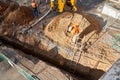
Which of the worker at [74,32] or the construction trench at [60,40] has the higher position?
Result: the worker at [74,32]

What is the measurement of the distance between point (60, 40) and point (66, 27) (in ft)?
2.74

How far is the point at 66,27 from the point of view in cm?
1336

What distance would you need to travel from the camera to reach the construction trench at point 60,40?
484 inches

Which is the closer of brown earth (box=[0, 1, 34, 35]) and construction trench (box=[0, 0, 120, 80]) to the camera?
construction trench (box=[0, 0, 120, 80])

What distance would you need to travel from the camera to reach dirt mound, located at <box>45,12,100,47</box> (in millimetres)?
13094

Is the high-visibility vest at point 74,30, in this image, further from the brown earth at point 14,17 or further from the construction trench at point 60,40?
the brown earth at point 14,17

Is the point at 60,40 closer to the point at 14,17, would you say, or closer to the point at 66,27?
the point at 66,27

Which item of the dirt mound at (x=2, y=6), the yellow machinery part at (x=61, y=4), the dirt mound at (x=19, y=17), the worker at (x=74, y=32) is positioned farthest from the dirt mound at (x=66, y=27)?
the dirt mound at (x=2, y=6)

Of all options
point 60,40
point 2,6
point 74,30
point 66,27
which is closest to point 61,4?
point 66,27

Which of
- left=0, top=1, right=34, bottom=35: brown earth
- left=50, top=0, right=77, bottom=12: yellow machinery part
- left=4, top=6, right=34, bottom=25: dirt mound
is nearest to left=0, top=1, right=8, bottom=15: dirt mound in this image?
left=0, top=1, right=34, bottom=35: brown earth

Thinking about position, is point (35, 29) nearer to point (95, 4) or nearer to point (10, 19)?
point (10, 19)

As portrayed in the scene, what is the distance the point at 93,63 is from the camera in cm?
1219

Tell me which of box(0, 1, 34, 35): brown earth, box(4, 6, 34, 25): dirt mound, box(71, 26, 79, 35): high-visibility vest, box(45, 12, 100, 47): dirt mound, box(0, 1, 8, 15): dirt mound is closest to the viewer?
box(71, 26, 79, 35): high-visibility vest

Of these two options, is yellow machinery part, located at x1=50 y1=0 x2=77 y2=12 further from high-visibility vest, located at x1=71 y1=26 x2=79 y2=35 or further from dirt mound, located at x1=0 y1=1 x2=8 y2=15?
dirt mound, located at x1=0 y1=1 x2=8 y2=15
